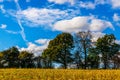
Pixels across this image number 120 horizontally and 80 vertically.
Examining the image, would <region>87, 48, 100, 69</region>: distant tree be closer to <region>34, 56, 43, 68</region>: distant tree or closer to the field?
<region>34, 56, 43, 68</region>: distant tree

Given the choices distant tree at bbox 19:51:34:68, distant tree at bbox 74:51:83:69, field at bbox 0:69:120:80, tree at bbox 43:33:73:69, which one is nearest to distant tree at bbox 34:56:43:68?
distant tree at bbox 19:51:34:68

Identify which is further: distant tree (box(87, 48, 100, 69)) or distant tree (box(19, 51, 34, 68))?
distant tree (box(19, 51, 34, 68))

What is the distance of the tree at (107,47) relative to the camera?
10812 centimetres

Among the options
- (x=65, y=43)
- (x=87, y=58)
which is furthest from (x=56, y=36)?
(x=87, y=58)

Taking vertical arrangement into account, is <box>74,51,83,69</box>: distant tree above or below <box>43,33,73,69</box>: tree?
below

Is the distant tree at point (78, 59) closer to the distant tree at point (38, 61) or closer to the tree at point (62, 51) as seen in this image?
the tree at point (62, 51)

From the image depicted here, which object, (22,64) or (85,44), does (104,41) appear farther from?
(22,64)

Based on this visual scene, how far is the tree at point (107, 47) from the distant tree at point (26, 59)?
109 ft

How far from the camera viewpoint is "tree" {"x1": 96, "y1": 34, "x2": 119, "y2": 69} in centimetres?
10812

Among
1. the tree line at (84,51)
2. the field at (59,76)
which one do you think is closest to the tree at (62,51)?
the tree line at (84,51)

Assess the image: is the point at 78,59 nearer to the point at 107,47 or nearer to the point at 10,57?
the point at 107,47

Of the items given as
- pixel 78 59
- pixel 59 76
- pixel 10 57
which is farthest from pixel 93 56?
pixel 59 76

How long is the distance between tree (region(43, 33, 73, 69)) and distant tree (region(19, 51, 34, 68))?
20085 millimetres

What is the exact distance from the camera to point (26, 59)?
432 ft
